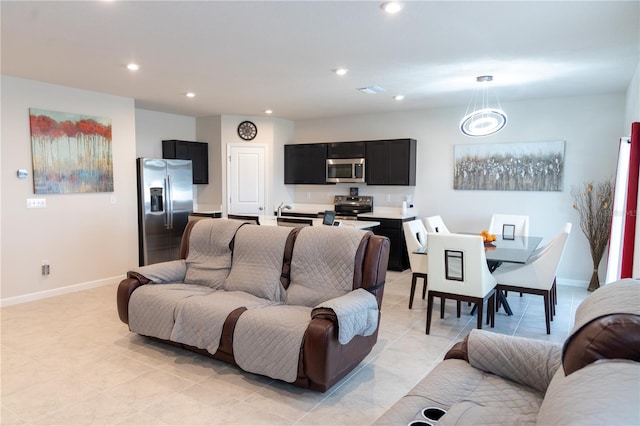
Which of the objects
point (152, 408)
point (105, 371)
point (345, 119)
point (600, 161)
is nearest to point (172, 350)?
point (105, 371)

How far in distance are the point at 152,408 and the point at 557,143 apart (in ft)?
19.1

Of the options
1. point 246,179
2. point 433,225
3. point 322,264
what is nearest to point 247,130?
point 246,179

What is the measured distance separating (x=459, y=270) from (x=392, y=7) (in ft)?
7.55

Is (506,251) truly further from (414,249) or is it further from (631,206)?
(631,206)

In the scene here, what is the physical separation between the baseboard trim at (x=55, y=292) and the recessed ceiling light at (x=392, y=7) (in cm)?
504

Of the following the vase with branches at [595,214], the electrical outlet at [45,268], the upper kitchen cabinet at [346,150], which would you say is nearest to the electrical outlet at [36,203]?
the electrical outlet at [45,268]

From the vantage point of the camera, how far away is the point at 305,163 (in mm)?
7727

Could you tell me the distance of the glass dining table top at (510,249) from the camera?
3777 millimetres

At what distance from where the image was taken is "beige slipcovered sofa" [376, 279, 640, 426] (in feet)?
3.58

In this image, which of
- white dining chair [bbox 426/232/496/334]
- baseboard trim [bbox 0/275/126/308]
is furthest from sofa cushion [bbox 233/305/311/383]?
baseboard trim [bbox 0/275/126/308]

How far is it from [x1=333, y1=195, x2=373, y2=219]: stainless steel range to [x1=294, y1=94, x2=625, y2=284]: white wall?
150 millimetres

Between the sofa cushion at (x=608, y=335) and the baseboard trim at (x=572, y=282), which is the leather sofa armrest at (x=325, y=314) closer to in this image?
the sofa cushion at (x=608, y=335)

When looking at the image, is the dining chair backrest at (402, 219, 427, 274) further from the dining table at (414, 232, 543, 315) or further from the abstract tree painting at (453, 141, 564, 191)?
the abstract tree painting at (453, 141, 564, 191)

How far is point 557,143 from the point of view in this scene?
18.9 feet
